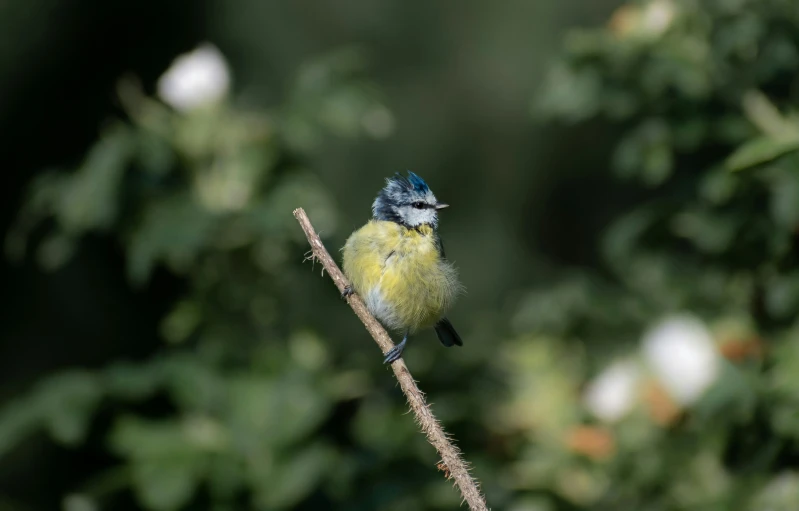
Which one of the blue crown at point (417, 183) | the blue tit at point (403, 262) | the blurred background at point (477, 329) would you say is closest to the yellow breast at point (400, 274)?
the blue tit at point (403, 262)

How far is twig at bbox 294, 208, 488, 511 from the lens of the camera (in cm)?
111

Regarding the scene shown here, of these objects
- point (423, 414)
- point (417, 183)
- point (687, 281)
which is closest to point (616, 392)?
point (687, 281)

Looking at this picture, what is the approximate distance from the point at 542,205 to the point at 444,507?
157 inches

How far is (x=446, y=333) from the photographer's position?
2.65 meters

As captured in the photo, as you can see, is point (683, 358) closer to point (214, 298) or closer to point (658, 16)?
point (658, 16)

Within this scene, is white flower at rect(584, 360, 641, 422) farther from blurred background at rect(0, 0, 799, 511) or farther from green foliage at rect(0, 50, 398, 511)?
green foliage at rect(0, 50, 398, 511)

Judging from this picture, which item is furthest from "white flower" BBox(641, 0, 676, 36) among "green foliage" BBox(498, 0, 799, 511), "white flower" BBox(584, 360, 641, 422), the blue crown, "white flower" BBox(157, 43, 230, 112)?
"white flower" BBox(157, 43, 230, 112)

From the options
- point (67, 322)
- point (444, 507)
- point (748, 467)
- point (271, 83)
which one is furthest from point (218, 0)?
point (748, 467)

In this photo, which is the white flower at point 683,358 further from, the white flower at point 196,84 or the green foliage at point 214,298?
the white flower at point 196,84

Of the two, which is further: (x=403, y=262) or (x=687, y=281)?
(x=687, y=281)

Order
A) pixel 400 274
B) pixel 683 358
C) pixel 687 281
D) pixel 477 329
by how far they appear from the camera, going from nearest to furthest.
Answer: pixel 683 358, pixel 400 274, pixel 687 281, pixel 477 329

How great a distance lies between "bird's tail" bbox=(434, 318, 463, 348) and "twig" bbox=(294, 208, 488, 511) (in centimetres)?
113

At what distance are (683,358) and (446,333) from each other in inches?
25.3

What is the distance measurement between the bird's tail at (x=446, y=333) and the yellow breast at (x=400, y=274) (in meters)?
0.11
